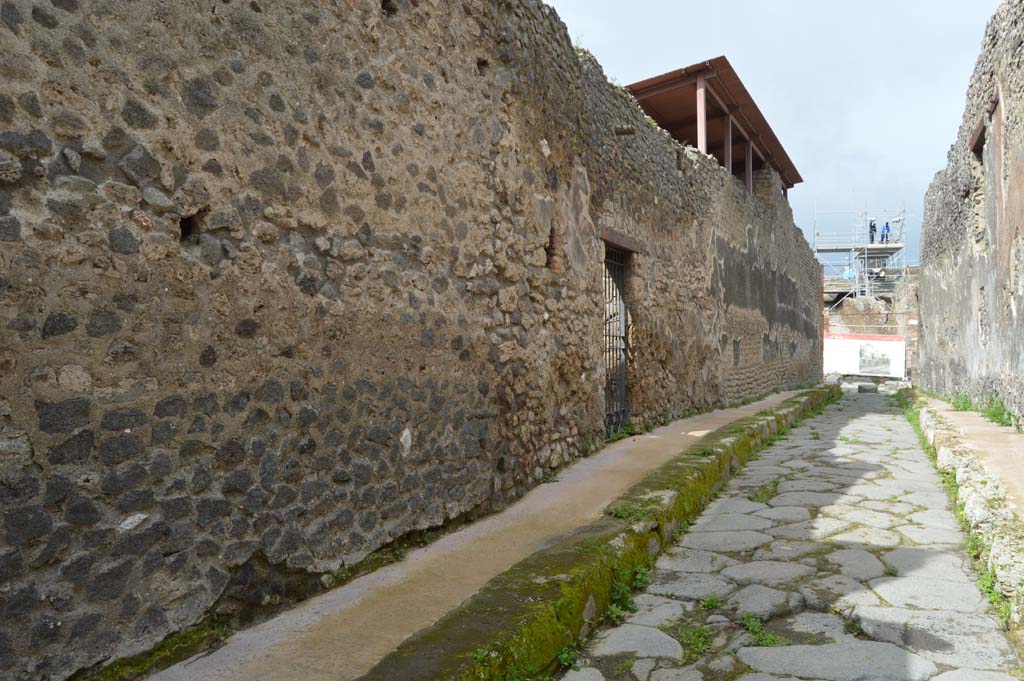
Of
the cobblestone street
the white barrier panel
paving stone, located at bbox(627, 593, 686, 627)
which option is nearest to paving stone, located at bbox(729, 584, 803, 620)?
the cobblestone street

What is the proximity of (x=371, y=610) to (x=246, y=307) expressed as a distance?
3.56 ft

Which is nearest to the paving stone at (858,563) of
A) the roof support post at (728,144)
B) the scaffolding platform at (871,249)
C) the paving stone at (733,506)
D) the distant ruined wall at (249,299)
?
the paving stone at (733,506)

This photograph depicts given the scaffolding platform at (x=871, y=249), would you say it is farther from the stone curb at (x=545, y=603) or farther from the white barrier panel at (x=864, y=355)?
the stone curb at (x=545, y=603)

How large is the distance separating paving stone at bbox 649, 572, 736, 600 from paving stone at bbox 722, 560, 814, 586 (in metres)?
0.08

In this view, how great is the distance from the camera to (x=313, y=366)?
8.51 feet

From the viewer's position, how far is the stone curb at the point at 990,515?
2580mm

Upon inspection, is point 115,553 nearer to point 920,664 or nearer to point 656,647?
point 656,647

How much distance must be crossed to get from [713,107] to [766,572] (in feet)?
32.2

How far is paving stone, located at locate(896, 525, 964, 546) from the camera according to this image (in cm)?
358

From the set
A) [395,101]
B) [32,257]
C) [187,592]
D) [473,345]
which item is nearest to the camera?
[32,257]

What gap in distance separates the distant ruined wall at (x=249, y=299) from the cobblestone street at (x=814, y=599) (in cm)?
106

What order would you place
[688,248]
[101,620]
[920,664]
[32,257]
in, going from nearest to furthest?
[32,257] < [101,620] < [920,664] < [688,248]

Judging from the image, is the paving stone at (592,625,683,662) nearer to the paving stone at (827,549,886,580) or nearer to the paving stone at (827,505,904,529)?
the paving stone at (827,549,886,580)

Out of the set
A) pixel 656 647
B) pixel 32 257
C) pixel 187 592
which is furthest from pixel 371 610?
pixel 32 257
